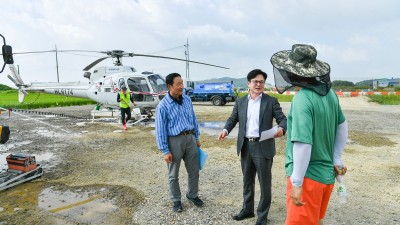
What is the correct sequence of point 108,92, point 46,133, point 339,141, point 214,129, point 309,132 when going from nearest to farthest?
point 309,132 → point 339,141 → point 46,133 → point 214,129 → point 108,92

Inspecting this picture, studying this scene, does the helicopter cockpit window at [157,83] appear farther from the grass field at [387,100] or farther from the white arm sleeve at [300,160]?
the grass field at [387,100]

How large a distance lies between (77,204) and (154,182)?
132 cm

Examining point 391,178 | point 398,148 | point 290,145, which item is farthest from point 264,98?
point 398,148

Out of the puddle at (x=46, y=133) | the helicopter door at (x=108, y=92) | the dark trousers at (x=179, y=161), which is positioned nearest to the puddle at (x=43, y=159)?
the puddle at (x=46, y=133)

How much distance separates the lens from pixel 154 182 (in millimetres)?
5367

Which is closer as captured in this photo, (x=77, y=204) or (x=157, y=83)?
(x=77, y=204)

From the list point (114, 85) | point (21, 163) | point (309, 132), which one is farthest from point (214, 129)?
point (309, 132)

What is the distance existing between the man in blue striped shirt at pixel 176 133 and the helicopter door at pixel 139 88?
29.5ft

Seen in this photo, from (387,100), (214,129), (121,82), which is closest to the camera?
(214,129)

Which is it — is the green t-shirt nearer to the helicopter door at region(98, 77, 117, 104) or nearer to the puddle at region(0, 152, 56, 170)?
the puddle at region(0, 152, 56, 170)

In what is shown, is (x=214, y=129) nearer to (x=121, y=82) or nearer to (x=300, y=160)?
(x=121, y=82)

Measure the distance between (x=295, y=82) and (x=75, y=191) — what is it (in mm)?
4178

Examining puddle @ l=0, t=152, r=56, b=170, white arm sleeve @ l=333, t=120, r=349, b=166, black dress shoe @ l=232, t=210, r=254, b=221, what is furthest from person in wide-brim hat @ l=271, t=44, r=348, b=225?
puddle @ l=0, t=152, r=56, b=170

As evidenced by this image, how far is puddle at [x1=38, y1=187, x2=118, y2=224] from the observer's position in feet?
13.4
